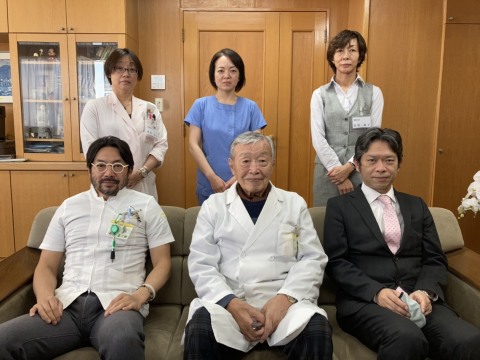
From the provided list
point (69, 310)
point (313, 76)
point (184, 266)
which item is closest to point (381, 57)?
point (313, 76)

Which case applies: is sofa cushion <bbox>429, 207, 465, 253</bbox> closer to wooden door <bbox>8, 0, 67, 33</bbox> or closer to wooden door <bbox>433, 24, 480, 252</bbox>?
wooden door <bbox>433, 24, 480, 252</bbox>

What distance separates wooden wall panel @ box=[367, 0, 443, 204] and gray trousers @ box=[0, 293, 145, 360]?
2.75 metres

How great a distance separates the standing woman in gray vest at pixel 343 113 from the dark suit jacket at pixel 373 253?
57 centimetres

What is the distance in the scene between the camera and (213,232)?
1874 millimetres

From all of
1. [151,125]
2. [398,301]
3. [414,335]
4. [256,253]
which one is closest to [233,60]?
[151,125]

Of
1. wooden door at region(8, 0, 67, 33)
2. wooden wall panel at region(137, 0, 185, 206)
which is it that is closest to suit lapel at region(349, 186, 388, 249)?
wooden wall panel at region(137, 0, 185, 206)

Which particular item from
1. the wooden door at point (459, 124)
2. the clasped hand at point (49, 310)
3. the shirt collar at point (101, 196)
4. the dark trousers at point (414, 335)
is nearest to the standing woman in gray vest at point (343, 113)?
the dark trousers at point (414, 335)

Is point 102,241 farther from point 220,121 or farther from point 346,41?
point 346,41

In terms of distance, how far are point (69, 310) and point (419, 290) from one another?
141 cm

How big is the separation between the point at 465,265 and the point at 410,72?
2.09 metres

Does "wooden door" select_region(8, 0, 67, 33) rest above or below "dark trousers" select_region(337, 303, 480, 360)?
above

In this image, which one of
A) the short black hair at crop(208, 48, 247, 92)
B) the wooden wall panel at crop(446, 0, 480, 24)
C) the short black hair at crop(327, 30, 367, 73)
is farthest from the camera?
the wooden wall panel at crop(446, 0, 480, 24)

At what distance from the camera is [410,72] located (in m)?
3.59

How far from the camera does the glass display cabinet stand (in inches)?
142
